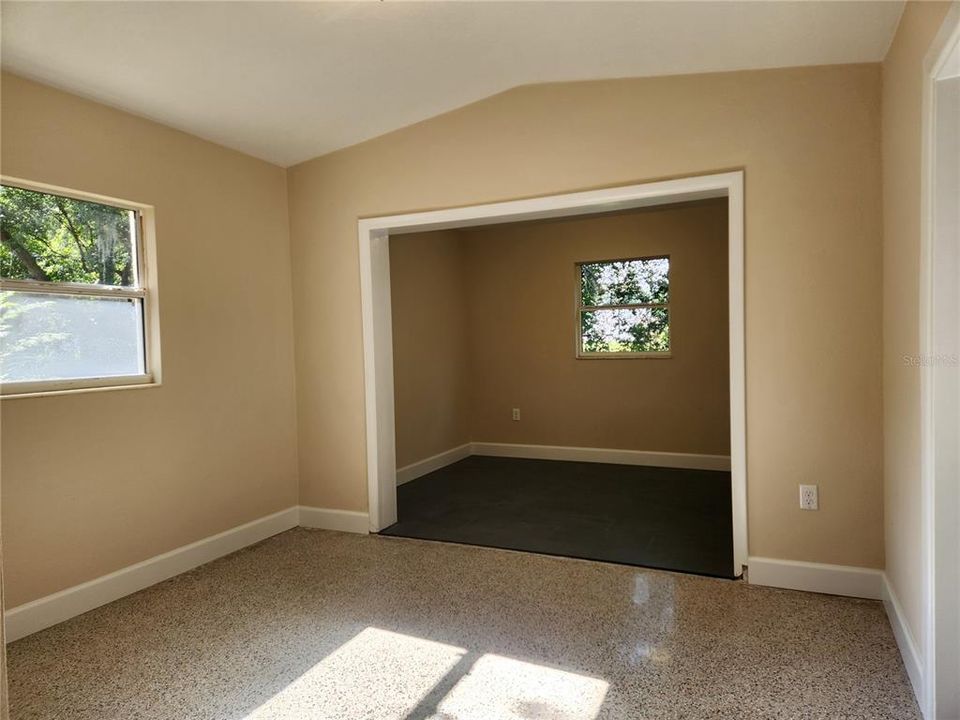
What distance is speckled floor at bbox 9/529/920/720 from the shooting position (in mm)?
2076

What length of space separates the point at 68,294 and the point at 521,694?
8.59ft

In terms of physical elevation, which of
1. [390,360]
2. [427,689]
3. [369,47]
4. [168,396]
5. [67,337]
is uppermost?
[369,47]

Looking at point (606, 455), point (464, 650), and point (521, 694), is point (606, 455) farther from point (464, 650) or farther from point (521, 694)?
point (521, 694)

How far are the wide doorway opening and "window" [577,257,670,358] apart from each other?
0.01 metres

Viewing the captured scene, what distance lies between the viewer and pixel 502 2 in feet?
7.88

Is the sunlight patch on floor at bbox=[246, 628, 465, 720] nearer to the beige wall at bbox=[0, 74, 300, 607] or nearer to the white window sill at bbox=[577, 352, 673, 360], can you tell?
the beige wall at bbox=[0, 74, 300, 607]

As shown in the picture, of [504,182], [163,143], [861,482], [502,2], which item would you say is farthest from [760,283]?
[163,143]

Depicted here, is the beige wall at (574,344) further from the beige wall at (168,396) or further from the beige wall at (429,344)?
the beige wall at (168,396)

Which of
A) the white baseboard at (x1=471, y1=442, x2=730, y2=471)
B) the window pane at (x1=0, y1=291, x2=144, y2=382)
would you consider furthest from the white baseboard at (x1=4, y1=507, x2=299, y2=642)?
the white baseboard at (x1=471, y1=442, x2=730, y2=471)

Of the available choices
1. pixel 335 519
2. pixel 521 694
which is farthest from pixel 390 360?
pixel 521 694

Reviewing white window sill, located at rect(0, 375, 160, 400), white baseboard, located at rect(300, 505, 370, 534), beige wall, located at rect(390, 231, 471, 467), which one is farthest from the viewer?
beige wall, located at rect(390, 231, 471, 467)

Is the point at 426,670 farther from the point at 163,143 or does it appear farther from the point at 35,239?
the point at 163,143

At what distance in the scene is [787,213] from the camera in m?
2.89

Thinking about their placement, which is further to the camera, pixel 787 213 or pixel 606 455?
pixel 606 455
